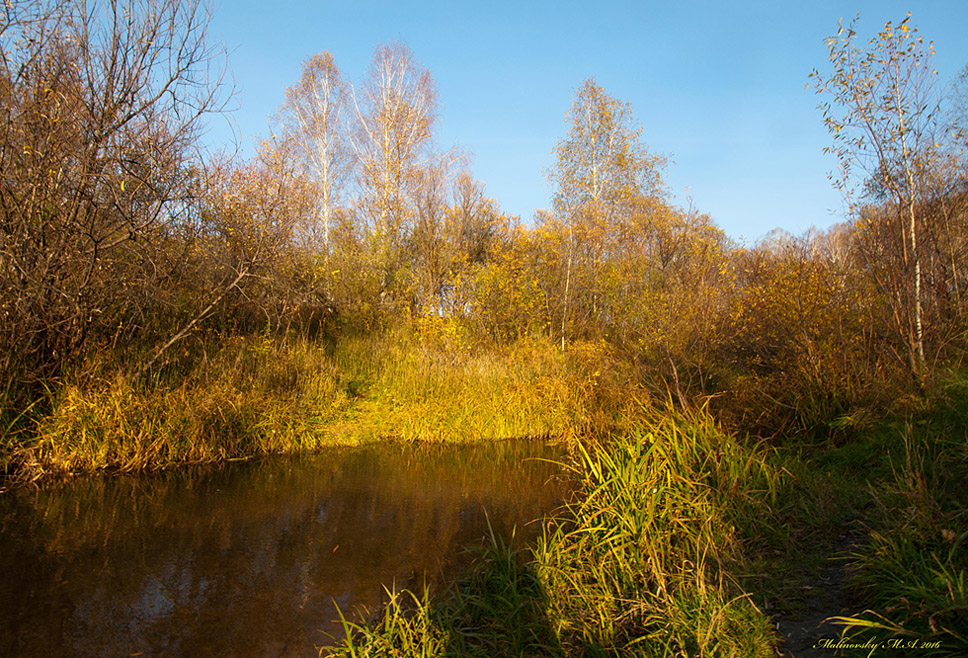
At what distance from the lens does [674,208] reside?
63.3ft

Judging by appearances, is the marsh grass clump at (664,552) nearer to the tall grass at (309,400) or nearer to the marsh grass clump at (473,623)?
the marsh grass clump at (473,623)

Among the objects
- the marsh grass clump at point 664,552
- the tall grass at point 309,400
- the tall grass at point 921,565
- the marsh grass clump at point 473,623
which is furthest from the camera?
the tall grass at point 309,400

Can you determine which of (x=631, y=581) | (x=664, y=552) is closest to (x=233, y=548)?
(x=631, y=581)

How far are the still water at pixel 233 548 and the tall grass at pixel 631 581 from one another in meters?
0.69

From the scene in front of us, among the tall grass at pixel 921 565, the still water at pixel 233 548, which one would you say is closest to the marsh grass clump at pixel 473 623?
the still water at pixel 233 548

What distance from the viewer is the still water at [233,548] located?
3.76 meters

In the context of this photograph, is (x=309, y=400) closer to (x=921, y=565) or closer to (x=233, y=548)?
(x=233, y=548)

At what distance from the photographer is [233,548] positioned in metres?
5.18

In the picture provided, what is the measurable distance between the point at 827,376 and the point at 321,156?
19.4 m

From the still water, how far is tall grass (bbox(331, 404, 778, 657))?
69 centimetres

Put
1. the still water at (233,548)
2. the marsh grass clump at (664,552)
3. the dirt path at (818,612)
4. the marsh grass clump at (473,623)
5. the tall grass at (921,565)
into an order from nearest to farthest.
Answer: the tall grass at (921,565), the dirt path at (818,612), the marsh grass clump at (664,552), the marsh grass clump at (473,623), the still water at (233,548)

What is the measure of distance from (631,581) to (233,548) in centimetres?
353

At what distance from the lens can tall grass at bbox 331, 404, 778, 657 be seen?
3135mm

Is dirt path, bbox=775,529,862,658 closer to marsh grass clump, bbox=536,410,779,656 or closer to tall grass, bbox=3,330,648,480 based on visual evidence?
marsh grass clump, bbox=536,410,779,656
